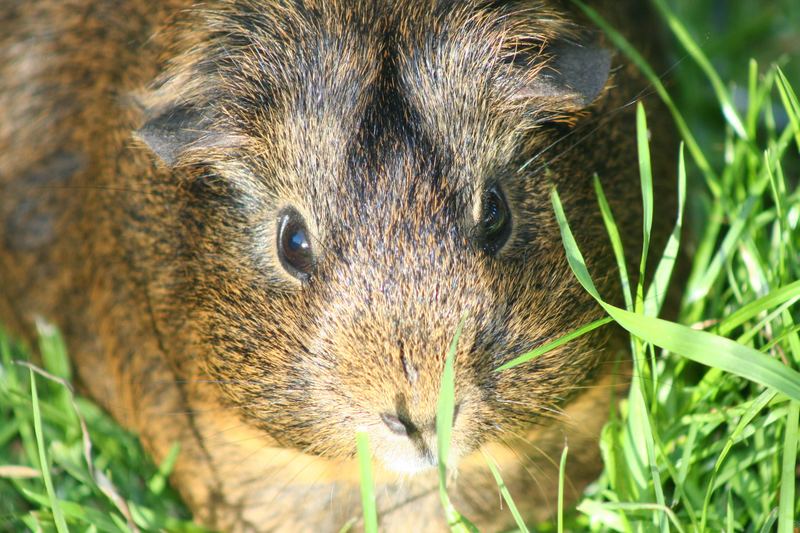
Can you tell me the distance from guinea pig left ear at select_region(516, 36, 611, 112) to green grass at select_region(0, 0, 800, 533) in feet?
0.54

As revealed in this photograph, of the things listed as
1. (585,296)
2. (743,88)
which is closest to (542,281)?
(585,296)

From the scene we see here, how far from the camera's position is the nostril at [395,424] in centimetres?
241

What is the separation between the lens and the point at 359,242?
249 centimetres

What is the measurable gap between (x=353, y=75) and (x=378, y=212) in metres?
0.39

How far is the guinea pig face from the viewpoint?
246 cm

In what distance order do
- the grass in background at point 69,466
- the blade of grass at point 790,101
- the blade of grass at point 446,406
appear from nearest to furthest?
the blade of grass at point 446,406
the blade of grass at point 790,101
the grass in background at point 69,466

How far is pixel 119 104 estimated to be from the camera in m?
3.51

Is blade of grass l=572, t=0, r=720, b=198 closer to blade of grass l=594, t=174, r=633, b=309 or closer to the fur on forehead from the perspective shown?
the fur on forehead

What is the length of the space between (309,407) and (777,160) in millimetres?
1621

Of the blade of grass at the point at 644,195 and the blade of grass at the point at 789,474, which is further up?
the blade of grass at the point at 644,195

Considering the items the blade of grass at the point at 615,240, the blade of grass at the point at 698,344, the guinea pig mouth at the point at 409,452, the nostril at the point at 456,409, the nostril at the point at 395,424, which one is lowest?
the guinea pig mouth at the point at 409,452

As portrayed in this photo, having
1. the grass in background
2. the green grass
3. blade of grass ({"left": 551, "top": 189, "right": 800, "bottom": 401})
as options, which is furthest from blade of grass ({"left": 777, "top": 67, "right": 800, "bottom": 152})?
the grass in background

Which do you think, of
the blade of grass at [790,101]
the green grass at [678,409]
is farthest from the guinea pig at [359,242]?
the blade of grass at [790,101]

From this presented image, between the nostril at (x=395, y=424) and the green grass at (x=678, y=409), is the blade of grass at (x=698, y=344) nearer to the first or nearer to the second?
the green grass at (x=678, y=409)
